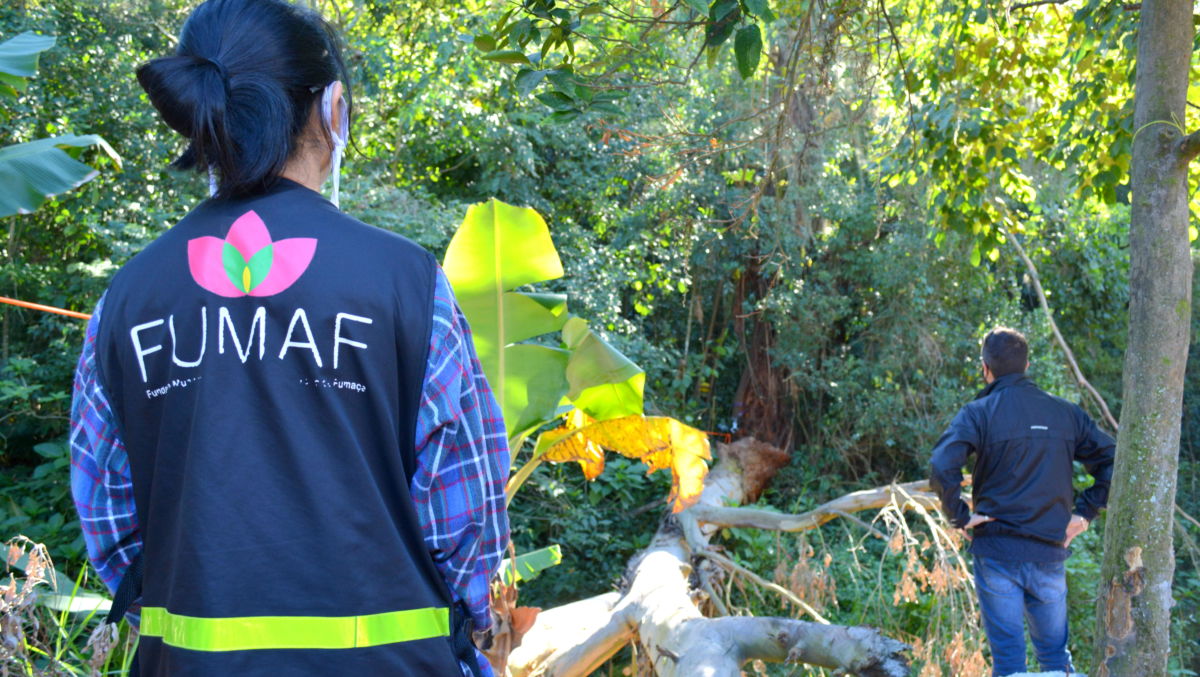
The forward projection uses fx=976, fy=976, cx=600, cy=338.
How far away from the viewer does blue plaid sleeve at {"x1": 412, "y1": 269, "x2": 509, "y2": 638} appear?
4.75 ft

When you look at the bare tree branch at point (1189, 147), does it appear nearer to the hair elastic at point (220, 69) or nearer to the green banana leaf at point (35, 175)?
the hair elastic at point (220, 69)

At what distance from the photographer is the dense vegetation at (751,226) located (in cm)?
556

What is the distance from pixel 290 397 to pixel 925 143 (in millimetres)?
4556

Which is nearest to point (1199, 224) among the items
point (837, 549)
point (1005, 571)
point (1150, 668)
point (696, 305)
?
point (1005, 571)

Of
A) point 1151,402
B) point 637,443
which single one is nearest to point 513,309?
point 637,443

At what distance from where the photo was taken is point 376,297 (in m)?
1.39

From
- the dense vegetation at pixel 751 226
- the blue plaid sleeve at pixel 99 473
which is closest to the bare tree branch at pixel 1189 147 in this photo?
the dense vegetation at pixel 751 226

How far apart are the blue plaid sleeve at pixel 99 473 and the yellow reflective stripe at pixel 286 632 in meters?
0.27

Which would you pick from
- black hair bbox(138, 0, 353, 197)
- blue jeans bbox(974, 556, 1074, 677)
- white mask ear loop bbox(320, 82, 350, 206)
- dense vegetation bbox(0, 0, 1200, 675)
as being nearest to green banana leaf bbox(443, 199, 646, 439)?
dense vegetation bbox(0, 0, 1200, 675)

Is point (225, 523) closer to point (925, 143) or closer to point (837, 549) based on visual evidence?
point (925, 143)

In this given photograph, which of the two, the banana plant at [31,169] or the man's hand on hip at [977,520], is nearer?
the banana plant at [31,169]

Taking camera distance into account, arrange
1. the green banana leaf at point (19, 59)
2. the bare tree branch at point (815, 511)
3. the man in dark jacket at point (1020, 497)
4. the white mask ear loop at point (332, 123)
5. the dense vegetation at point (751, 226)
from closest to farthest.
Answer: the white mask ear loop at point (332, 123) → the green banana leaf at point (19, 59) → the man in dark jacket at point (1020, 497) → the dense vegetation at point (751, 226) → the bare tree branch at point (815, 511)

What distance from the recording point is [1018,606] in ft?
14.9

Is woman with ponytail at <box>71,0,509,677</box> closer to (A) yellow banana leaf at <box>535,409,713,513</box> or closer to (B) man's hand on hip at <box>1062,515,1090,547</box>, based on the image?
(A) yellow banana leaf at <box>535,409,713,513</box>
